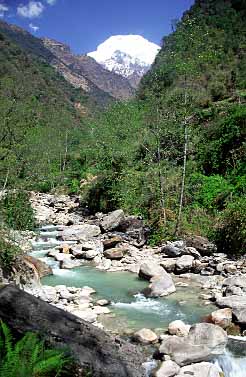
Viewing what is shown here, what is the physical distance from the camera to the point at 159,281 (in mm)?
11773

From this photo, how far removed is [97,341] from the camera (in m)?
5.97

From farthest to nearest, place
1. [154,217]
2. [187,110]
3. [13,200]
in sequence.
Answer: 1. [154,217]
2. [187,110]
3. [13,200]

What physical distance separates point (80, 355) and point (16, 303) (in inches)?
44.5

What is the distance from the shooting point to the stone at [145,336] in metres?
8.34

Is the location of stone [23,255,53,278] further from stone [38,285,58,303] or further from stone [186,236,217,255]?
stone [186,236,217,255]

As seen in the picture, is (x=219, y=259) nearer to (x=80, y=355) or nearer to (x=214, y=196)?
(x=214, y=196)

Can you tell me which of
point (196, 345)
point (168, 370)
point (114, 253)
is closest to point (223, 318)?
point (196, 345)

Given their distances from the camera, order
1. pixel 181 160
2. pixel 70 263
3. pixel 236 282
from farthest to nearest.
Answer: pixel 181 160 < pixel 70 263 < pixel 236 282

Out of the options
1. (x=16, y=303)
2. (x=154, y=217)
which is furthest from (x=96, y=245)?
(x=16, y=303)

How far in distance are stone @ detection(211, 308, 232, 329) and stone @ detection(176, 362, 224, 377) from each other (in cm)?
185

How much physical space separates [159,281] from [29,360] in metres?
7.21

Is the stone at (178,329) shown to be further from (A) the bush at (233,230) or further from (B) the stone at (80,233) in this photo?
(B) the stone at (80,233)

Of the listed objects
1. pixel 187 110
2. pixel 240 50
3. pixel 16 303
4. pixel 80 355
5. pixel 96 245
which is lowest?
pixel 96 245

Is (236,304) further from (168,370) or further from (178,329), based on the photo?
(168,370)
